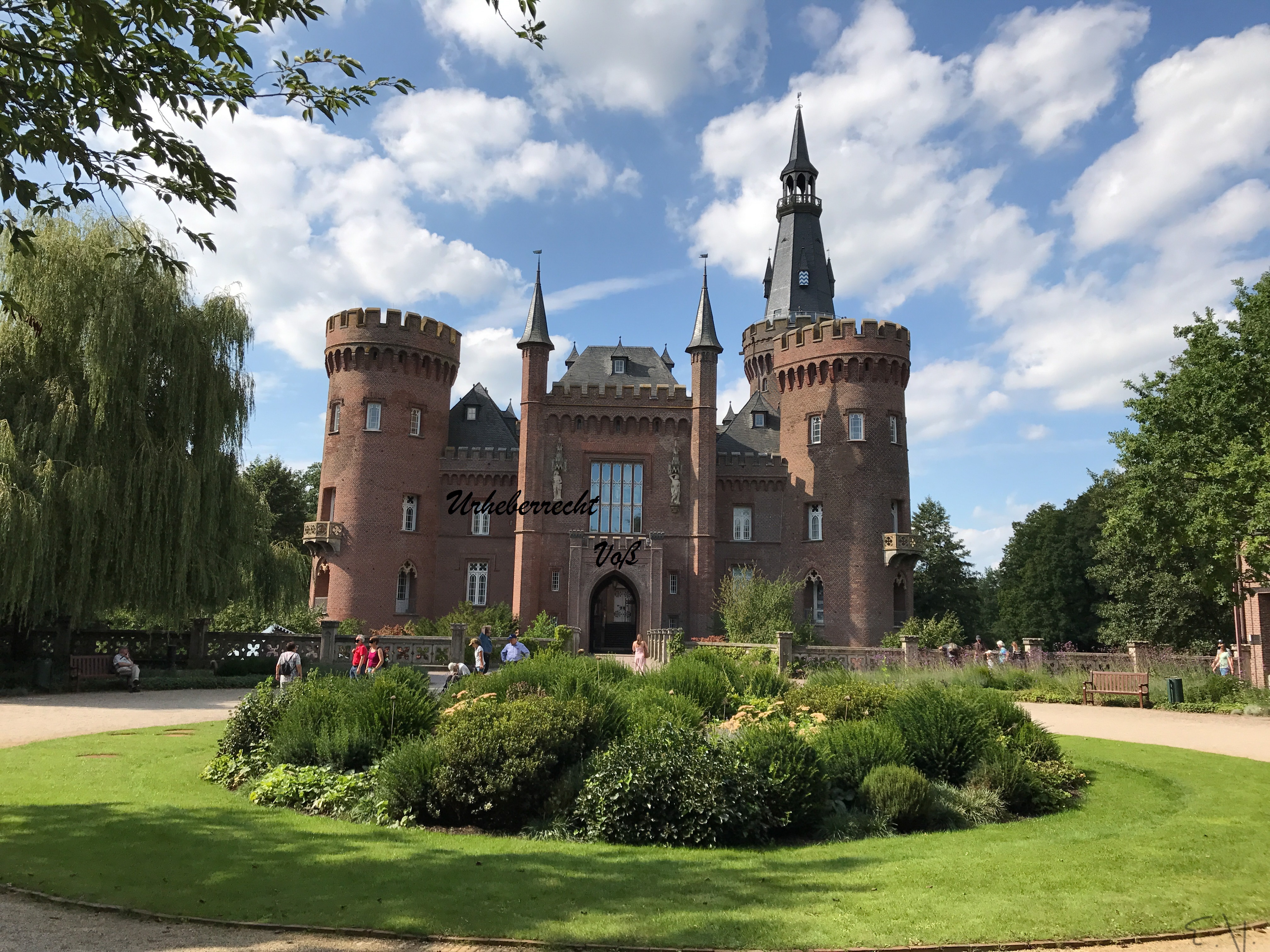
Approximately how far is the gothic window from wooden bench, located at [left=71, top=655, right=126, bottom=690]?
20.1m

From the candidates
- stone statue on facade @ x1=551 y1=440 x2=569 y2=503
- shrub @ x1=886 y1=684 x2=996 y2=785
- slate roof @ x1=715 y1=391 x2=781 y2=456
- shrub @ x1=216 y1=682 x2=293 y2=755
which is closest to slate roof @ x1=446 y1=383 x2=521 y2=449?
stone statue on facade @ x1=551 y1=440 x2=569 y2=503

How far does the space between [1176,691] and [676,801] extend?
18.6 m

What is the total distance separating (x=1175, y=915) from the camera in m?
6.81

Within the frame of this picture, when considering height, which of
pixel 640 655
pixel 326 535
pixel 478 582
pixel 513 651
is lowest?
pixel 640 655

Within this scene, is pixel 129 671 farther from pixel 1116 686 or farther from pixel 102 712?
pixel 1116 686

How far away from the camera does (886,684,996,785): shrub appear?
11.3 metres

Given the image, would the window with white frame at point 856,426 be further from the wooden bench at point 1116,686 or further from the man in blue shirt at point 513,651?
the man in blue shirt at point 513,651

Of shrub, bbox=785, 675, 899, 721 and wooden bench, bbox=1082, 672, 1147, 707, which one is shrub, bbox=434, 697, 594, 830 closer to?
shrub, bbox=785, 675, 899, 721

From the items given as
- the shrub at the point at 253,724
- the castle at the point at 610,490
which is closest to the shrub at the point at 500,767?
the shrub at the point at 253,724

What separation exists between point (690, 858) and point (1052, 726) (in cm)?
1259

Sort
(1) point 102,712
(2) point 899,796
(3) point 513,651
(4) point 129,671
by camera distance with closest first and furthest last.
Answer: (2) point 899,796 < (1) point 102,712 < (3) point 513,651 < (4) point 129,671

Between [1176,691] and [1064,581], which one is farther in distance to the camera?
[1064,581]

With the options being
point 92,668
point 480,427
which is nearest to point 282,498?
point 480,427

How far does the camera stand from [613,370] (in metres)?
42.5
